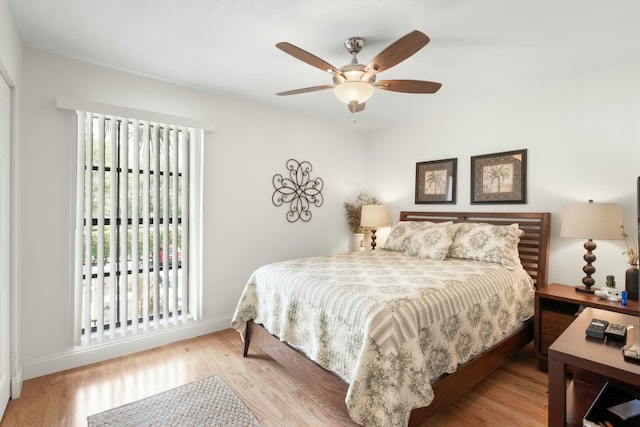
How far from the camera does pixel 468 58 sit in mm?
2447

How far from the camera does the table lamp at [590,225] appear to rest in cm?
233

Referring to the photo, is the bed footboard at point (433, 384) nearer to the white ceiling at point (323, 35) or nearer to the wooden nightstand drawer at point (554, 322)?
the wooden nightstand drawer at point (554, 322)

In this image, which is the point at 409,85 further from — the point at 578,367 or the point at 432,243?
the point at 578,367

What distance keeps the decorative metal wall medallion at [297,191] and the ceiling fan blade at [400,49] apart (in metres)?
2.03

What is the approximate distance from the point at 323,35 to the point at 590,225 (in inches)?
96.5

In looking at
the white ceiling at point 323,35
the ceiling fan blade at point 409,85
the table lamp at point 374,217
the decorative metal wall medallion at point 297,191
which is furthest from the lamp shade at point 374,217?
the ceiling fan blade at point 409,85

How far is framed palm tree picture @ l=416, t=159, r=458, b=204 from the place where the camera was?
3.71m

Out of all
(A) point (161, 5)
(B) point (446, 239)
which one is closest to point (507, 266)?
(B) point (446, 239)

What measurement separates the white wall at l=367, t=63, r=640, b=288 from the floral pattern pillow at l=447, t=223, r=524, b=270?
46 cm

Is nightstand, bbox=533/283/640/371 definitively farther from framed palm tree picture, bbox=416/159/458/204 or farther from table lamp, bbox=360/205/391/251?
table lamp, bbox=360/205/391/251

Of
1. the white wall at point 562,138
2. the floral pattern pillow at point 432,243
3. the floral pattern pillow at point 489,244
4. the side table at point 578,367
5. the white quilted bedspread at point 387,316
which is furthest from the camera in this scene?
the floral pattern pillow at point 432,243

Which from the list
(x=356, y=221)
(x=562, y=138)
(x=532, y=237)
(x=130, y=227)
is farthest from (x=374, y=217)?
(x=130, y=227)

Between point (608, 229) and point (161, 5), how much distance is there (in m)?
3.42

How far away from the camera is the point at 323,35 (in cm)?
213
